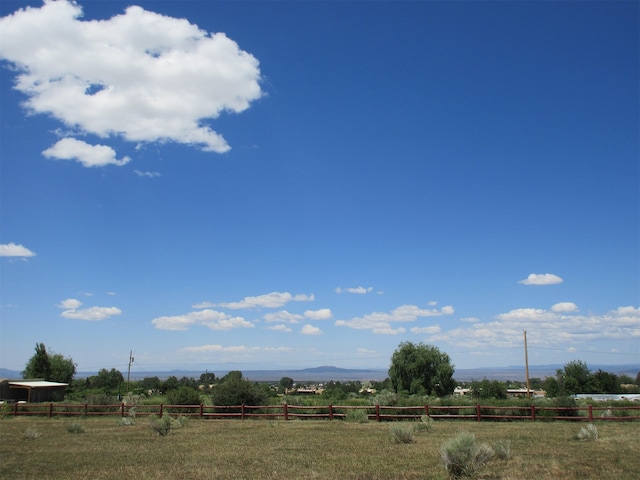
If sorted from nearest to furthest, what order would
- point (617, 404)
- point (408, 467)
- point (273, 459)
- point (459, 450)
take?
point (459, 450) → point (408, 467) → point (273, 459) → point (617, 404)

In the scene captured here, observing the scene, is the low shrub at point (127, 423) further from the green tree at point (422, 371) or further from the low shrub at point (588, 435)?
the green tree at point (422, 371)

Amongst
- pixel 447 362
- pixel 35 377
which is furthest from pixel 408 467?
pixel 35 377

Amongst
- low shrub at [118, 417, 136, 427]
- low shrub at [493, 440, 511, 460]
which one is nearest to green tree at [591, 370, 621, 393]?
low shrub at [118, 417, 136, 427]

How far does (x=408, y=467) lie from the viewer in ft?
42.2

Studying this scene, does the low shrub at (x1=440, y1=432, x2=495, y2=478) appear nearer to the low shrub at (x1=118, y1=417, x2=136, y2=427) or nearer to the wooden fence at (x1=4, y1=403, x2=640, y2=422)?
the wooden fence at (x1=4, y1=403, x2=640, y2=422)

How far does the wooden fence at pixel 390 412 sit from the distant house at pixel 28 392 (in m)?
22.8

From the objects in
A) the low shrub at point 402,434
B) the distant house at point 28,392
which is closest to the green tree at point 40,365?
the distant house at point 28,392

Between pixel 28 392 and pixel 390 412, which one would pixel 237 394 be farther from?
pixel 28 392

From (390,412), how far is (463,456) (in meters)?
18.6

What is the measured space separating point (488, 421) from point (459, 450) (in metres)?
15.8

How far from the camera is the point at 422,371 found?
52.3m

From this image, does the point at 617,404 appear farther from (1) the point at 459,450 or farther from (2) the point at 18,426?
(2) the point at 18,426

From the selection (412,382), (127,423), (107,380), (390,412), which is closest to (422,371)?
(412,382)

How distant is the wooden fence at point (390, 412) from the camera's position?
25266 millimetres
